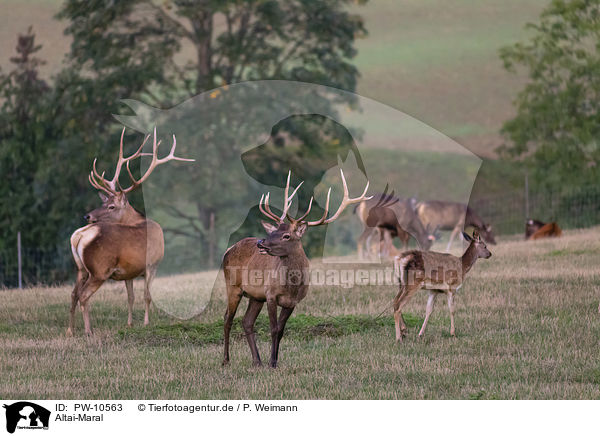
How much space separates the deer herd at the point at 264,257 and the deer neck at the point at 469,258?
1cm

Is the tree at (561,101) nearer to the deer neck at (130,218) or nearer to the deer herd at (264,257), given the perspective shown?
the deer herd at (264,257)

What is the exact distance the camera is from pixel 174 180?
459 inches

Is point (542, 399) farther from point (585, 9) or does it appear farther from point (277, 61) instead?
point (585, 9)

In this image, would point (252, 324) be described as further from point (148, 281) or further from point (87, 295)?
point (148, 281)

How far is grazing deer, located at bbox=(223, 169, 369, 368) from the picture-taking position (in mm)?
8352

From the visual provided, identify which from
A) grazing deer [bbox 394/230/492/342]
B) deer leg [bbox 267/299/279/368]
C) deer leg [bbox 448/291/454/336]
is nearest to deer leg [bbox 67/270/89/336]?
deer leg [bbox 267/299/279/368]

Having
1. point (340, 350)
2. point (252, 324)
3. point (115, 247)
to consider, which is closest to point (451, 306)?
point (340, 350)

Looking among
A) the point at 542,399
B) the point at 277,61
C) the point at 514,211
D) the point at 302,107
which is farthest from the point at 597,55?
the point at 542,399

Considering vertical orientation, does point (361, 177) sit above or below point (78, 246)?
above

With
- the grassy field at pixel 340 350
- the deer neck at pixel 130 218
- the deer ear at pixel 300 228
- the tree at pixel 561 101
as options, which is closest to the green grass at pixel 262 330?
the grassy field at pixel 340 350

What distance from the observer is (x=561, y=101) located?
114 ft

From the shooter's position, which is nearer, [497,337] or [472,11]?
[497,337]

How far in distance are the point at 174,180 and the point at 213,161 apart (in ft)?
5.40

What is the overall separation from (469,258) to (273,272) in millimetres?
3340
